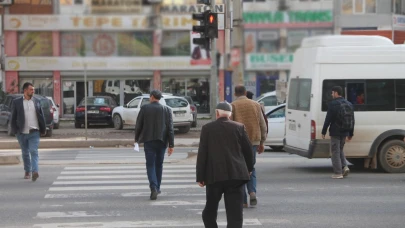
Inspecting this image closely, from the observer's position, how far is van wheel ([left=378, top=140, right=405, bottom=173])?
15.1 meters

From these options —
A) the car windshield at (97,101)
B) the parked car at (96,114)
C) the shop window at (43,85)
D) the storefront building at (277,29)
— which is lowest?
the parked car at (96,114)

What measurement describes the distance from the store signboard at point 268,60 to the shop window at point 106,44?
1354 centimetres

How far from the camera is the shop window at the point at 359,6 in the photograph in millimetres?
32531

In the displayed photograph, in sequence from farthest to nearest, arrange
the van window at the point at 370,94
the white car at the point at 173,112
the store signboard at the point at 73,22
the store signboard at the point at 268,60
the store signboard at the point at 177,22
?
the store signboard at the point at 177,22 → the store signboard at the point at 73,22 → the white car at the point at 173,112 → the store signboard at the point at 268,60 → the van window at the point at 370,94

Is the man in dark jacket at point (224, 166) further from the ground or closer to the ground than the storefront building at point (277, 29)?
closer to the ground

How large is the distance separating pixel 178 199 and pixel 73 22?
25.7 m

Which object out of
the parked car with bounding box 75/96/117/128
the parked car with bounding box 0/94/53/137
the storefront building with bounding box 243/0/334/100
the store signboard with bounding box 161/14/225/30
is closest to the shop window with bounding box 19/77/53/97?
the store signboard with bounding box 161/14/225/30

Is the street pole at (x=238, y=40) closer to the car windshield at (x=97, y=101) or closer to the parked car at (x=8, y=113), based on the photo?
the parked car at (x=8, y=113)

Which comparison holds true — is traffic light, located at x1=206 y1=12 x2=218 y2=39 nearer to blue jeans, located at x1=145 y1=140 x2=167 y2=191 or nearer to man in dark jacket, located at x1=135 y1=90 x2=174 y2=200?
man in dark jacket, located at x1=135 y1=90 x2=174 y2=200

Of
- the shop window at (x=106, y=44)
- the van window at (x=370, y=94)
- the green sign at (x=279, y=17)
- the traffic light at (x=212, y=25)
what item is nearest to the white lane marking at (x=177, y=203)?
the van window at (x=370, y=94)

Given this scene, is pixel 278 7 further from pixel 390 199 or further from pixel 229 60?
pixel 390 199

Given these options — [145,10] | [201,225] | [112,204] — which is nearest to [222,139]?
[201,225]

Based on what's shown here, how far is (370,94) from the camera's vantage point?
15188mm

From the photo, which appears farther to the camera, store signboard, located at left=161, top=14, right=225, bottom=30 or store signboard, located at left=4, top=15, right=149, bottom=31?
store signboard, located at left=161, top=14, right=225, bottom=30
